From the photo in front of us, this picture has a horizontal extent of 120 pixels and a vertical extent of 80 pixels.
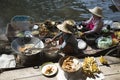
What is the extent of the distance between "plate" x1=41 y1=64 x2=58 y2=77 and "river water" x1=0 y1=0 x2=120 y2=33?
526 centimetres

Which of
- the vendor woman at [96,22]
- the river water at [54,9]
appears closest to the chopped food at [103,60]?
the vendor woman at [96,22]

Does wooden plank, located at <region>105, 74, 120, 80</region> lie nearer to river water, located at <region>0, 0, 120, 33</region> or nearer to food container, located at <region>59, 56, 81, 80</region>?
food container, located at <region>59, 56, 81, 80</region>

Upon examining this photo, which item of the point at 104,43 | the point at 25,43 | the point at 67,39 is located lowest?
the point at 104,43

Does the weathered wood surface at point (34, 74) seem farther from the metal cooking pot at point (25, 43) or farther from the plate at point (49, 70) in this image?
the metal cooking pot at point (25, 43)

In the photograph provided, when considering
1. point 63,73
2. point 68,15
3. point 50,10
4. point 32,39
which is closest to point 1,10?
point 50,10

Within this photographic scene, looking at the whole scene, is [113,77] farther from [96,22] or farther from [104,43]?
[96,22]

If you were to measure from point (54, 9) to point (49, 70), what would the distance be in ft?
21.1

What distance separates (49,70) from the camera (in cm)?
638

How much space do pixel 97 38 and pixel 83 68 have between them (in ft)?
Result: 6.21

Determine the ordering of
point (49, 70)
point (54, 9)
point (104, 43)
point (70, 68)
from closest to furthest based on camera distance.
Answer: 1. point (70, 68)
2. point (49, 70)
3. point (104, 43)
4. point (54, 9)

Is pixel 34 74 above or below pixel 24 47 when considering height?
below

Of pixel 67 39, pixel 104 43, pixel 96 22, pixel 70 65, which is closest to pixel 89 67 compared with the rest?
pixel 70 65

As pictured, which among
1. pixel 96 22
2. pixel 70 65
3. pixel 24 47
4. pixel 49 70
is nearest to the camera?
pixel 70 65

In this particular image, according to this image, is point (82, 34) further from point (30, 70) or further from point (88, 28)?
point (30, 70)
